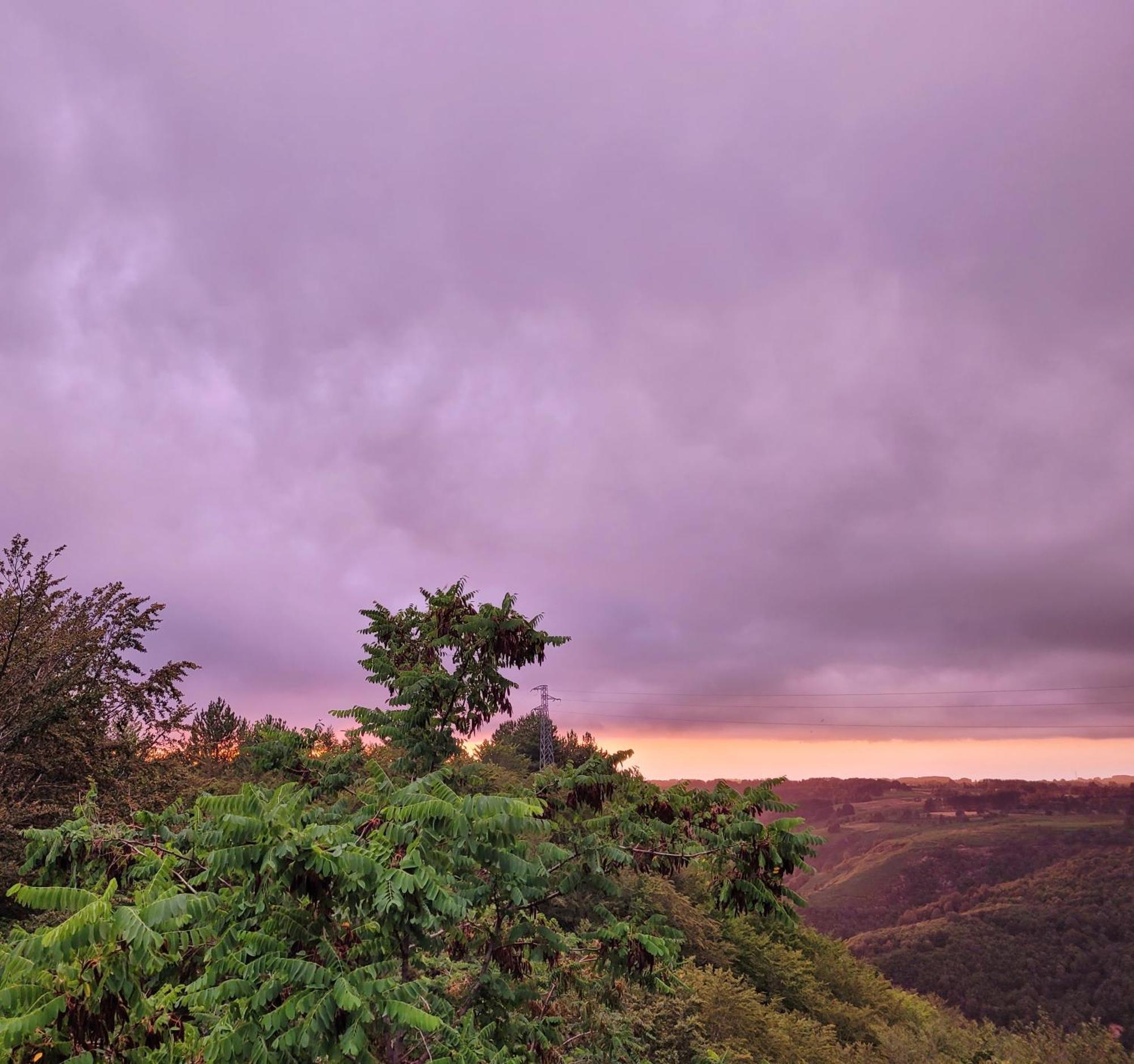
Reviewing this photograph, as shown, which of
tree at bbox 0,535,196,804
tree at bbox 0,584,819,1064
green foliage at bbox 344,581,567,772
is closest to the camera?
tree at bbox 0,584,819,1064

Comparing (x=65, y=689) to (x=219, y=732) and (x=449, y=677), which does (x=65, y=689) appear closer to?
(x=449, y=677)

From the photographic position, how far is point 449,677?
8570mm

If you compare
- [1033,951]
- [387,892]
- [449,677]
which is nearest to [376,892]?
[387,892]

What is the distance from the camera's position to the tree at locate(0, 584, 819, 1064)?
4.23 metres

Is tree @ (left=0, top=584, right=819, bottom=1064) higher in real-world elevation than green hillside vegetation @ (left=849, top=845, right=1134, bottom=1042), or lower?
higher

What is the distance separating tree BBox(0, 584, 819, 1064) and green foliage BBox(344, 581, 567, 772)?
0.03m

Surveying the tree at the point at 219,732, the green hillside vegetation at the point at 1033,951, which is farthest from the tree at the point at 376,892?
the green hillside vegetation at the point at 1033,951

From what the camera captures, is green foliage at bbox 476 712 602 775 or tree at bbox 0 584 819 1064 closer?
tree at bbox 0 584 819 1064

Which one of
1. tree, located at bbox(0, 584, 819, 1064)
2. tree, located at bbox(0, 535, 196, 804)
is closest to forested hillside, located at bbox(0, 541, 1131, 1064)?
tree, located at bbox(0, 584, 819, 1064)

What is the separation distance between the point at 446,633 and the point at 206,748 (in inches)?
2484

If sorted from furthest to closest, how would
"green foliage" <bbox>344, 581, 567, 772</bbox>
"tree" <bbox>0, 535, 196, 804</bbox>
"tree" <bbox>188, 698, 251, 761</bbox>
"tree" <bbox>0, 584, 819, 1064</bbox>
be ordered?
"tree" <bbox>188, 698, 251, 761</bbox>
"tree" <bbox>0, 535, 196, 804</bbox>
"green foliage" <bbox>344, 581, 567, 772</bbox>
"tree" <bbox>0, 584, 819, 1064</bbox>

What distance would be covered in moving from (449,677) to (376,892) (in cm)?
398

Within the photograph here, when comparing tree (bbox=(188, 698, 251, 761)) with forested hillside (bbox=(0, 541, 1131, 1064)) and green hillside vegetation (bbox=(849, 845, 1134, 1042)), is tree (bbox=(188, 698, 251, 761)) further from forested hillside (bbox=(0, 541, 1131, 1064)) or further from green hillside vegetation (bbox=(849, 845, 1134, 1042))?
green hillside vegetation (bbox=(849, 845, 1134, 1042))

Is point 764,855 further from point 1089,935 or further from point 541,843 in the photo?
point 1089,935
